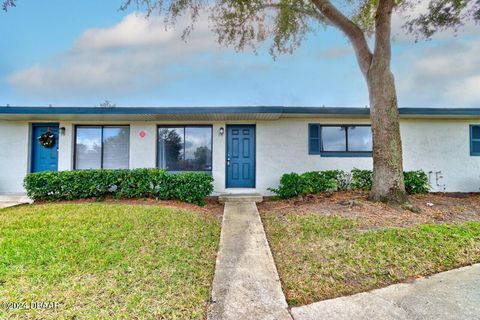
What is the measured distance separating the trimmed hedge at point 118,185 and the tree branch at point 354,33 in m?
5.25

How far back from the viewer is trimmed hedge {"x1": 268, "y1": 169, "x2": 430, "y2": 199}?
7203 millimetres

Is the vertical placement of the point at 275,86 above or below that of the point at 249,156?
above

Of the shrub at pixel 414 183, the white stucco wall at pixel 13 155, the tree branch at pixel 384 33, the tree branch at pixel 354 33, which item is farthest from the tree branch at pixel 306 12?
the white stucco wall at pixel 13 155

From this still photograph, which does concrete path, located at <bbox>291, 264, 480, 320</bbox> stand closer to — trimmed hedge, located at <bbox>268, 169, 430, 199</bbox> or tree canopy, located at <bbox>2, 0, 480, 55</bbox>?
trimmed hedge, located at <bbox>268, 169, 430, 199</bbox>

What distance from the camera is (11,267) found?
9.51 ft

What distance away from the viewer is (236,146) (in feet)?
28.5

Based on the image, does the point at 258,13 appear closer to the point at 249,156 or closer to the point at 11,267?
the point at 249,156

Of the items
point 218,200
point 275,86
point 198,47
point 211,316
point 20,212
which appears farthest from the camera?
point 275,86

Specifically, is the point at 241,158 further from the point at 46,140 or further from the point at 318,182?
the point at 46,140

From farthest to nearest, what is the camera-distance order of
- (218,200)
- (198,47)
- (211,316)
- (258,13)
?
(198,47), (258,13), (218,200), (211,316)

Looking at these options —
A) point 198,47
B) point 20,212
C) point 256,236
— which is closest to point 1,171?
point 20,212

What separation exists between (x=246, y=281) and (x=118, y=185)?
567cm

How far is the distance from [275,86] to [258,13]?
17.7ft

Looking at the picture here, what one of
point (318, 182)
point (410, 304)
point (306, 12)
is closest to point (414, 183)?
point (318, 182)
